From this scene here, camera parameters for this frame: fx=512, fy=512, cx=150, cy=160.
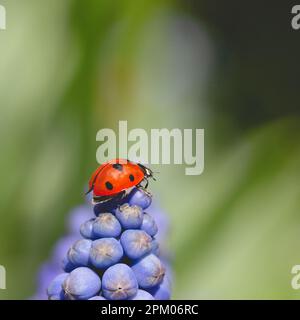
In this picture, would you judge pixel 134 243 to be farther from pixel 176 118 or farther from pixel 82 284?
pixel 176 118

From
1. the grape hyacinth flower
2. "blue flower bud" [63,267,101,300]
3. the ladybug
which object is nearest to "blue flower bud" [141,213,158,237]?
the grape hyacinth flower

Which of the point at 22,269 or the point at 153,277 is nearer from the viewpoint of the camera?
the point at 153,277

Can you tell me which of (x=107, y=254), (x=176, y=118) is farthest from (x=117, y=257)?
(x=176, y=118)

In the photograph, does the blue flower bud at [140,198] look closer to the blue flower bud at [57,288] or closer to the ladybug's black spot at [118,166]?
the ladybug's black spot at [118,166]
